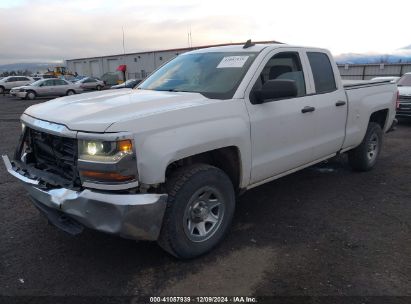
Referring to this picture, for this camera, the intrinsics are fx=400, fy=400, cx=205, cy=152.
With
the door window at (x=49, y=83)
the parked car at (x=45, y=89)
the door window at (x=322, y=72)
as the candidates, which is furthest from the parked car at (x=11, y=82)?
the door window at (x=322, y=72)

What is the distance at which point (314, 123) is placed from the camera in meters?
4.65

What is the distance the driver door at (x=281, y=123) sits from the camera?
395 centimetres

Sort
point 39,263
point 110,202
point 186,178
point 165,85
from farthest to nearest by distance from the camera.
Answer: point 165,85, point 39,263, point 186,178, point 110,202

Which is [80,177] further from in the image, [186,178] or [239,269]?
[239,269]

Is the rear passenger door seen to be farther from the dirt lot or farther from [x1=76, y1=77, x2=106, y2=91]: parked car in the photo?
[x1=76, y1=77, x2=106, y2=91]: parked car

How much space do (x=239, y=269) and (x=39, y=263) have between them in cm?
177

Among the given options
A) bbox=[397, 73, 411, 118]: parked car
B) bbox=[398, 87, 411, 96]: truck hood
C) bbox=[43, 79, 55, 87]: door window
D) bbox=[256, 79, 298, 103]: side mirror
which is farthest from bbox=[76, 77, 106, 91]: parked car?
bbox=[256, 79, 298, 103]: side mirror

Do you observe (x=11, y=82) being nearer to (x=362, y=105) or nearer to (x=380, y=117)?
(x=380, y=117)

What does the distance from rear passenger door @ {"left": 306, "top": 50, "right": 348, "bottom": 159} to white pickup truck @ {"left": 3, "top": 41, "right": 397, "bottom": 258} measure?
0.05 feet

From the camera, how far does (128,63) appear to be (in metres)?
55.4

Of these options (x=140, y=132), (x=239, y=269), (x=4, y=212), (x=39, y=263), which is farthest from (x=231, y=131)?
(x=4, y=212)

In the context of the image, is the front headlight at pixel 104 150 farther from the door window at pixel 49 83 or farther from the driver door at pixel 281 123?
A: the door window at pixel 49 83

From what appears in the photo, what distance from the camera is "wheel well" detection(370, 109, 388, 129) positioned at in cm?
636

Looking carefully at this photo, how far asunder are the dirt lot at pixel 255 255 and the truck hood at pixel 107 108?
1271 millimetres
